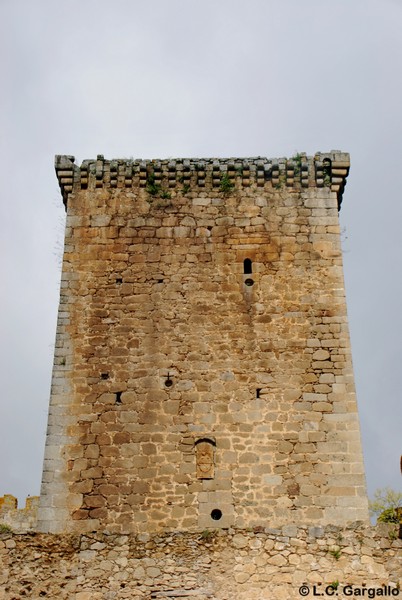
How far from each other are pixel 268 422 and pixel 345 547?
203 cm

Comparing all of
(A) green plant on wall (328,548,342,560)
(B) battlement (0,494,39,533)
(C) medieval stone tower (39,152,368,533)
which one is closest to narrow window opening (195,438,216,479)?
(C) medieval stone tower (39,152,368,533)

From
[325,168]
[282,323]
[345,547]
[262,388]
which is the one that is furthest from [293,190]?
[345,547]

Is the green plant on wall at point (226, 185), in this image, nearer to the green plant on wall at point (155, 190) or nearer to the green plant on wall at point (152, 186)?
the green plant on wall at point (155, 190)

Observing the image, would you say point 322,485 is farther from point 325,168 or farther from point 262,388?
point 325,168

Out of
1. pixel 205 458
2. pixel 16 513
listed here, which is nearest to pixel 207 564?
pixel 205 458

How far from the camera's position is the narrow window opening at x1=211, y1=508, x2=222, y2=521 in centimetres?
1031

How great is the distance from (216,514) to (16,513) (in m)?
7.95

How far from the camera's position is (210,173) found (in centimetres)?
1277

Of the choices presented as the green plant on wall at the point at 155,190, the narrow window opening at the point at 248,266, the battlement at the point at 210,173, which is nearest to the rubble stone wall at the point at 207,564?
the narrow window opening at the point at 248,266

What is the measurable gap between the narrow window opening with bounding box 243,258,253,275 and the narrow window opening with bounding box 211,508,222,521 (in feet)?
12.5

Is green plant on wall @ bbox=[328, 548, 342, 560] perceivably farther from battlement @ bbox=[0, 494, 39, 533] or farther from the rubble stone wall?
battlement @ bbox=[0, 494, 39, 533]

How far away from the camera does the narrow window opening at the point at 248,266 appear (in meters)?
12.0

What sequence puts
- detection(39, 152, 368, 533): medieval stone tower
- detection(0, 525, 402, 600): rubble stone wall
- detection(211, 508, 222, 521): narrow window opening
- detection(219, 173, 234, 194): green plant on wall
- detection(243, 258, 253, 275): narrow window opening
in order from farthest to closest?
detection(219, 173, 234, 194): green plant on wall
detection(243, 258, 253, 275): narrow window opening
detection(39, 152, 368, 533): medieval stone tower
detection(211, 508, 222, 521): narrow window opening
detection(0, 525, 402, 600): rubble stone wall

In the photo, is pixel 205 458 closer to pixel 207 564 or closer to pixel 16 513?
pixel 207 564
